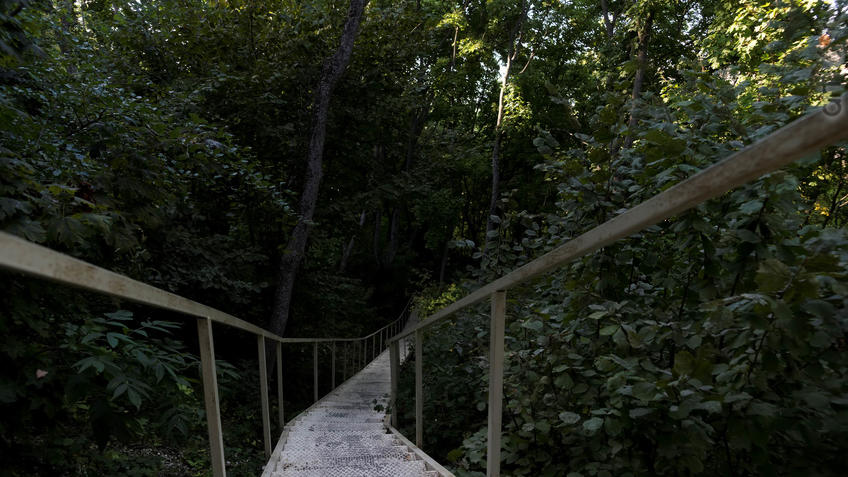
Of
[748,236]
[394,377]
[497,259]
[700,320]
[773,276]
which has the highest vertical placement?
[497,259]

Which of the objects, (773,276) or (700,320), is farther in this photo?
(700,320)

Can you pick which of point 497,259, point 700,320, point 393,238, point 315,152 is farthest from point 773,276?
point 393,238

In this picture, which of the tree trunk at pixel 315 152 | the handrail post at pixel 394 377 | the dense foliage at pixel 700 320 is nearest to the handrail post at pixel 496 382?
the dense foliage at pixel 700 320

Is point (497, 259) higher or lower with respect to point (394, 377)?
higher

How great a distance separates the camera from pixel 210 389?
1682 mm

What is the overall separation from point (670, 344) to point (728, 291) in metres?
0.32

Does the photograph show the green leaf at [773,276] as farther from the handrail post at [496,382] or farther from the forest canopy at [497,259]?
the handrail post at [496,382]

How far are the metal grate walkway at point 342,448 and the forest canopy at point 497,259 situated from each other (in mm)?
418

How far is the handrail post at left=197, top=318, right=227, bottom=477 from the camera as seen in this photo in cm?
165

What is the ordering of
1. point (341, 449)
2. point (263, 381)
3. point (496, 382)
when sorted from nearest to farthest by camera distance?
point (496, 382) → point (263, 381) → point (341, 449)

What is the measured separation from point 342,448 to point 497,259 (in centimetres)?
184

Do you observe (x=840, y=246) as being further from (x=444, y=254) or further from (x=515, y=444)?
(x=444, y=254)

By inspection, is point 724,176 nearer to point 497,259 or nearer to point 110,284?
point 110,284

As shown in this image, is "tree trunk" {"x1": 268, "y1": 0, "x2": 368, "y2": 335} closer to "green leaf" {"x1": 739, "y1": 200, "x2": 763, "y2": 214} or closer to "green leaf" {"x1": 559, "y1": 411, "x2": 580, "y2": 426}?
"green leaf" {"x1": 559, "y1": 411, "x2": 580, "y2": 426}
